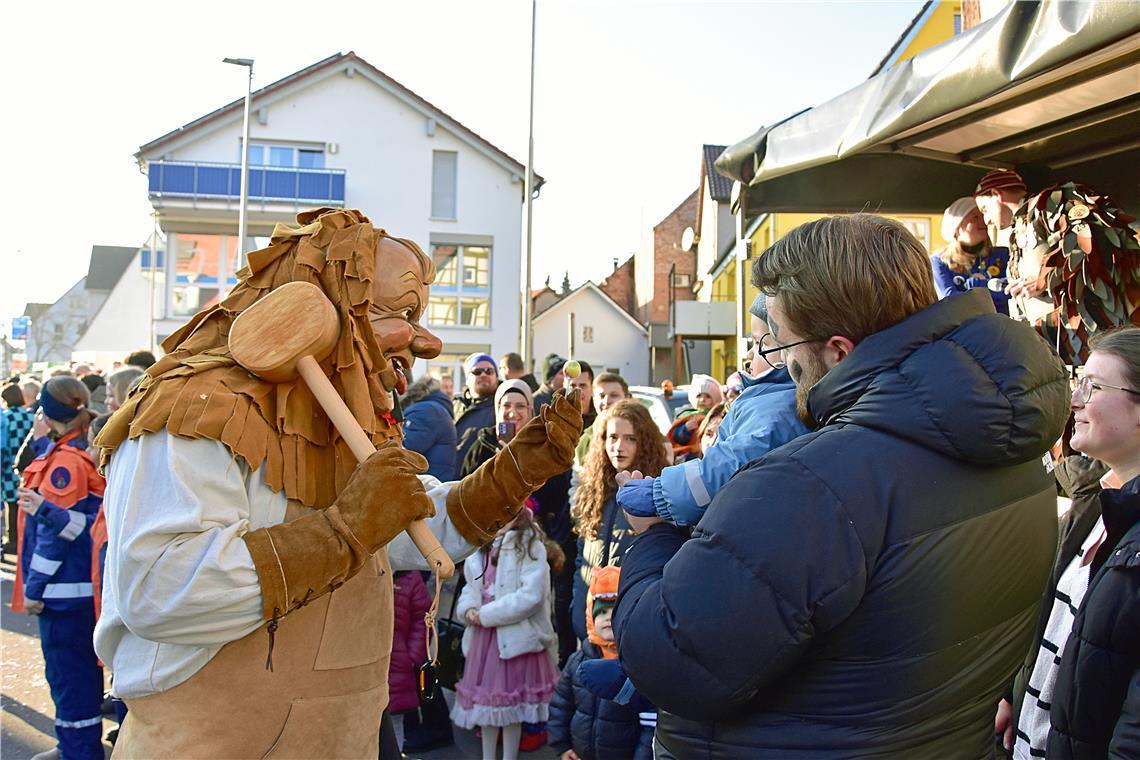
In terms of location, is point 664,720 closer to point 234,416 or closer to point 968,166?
point 234,416

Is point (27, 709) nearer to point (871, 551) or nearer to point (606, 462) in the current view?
point (606, 462)

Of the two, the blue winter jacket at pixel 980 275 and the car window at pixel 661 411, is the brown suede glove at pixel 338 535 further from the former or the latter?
the car window at pixel 661 411

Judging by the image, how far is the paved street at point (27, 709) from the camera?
15.9 ft

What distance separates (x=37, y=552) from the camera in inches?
182

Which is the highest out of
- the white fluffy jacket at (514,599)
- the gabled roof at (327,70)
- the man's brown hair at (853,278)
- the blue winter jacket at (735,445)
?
the gabled roof at (327,70)

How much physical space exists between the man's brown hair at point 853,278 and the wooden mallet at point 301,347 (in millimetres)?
1020

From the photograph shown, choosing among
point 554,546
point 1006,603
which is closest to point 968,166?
point 554,546

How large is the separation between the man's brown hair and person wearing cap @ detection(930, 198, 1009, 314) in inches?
91.4

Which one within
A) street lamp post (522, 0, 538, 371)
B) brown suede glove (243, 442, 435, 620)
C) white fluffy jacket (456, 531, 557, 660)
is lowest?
white fluffy jacket (456, 531, 557, 660)

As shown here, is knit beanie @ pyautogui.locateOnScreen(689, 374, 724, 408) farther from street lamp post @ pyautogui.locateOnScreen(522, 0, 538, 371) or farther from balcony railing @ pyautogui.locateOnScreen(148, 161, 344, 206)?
balcony railing @ pyautogui.locateOnScreen(148, 161, 344, 206)

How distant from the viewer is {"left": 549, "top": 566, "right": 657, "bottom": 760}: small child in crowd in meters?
3.47

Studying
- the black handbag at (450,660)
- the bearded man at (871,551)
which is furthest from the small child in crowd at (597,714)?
the bearded man at (871,551)

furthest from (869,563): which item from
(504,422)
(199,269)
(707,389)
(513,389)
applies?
(199,269)

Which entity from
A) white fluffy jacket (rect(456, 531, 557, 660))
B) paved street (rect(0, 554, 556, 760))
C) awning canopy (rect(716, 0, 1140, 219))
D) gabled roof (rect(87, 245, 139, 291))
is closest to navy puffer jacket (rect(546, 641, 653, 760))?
white fluffy jacket (rect(456, 531, 557, 660))
